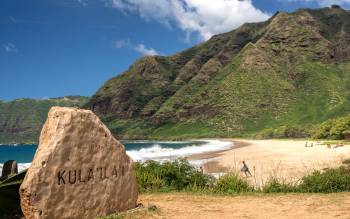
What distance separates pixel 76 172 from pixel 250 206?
4.98 meters

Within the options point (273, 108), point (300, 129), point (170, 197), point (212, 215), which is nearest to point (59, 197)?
point (212, 215)

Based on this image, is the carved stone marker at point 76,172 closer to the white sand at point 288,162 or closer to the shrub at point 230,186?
the shrub at point 230,186

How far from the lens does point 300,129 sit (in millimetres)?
134750

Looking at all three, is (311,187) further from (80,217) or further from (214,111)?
(214,111)

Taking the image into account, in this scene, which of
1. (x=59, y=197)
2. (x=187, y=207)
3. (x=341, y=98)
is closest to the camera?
(x=59, y=197)

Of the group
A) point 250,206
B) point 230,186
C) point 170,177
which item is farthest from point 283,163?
point 250,206

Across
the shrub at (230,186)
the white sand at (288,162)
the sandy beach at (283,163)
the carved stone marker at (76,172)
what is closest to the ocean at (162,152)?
the sandy beach at (283,163)

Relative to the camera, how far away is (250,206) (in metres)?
12.9

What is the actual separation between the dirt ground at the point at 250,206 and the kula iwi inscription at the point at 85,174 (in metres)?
1.30

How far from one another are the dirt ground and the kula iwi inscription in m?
1.30

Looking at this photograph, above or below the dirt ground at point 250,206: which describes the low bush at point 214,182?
above

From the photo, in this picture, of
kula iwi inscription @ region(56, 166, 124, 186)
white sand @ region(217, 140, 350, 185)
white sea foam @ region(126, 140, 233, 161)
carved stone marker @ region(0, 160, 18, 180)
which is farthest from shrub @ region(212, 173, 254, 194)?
white sea foam @ region(126, 140, 233, 161)

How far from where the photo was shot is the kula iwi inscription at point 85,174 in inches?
401

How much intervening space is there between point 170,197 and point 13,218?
5.24m
